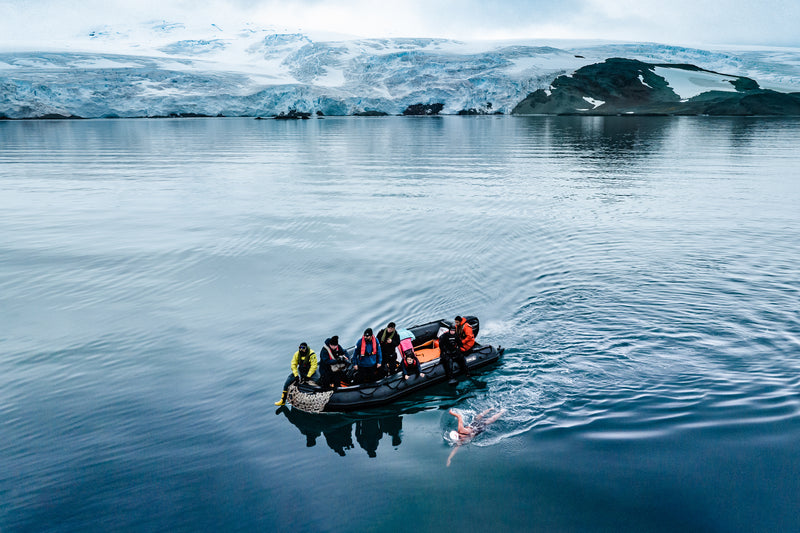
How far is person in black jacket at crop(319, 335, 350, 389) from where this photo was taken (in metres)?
13.3

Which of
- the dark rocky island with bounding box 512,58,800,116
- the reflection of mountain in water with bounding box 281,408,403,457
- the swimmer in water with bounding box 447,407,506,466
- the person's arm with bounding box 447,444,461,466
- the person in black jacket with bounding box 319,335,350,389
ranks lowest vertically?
the reflection of mountain in water with bounding box 281,408,403,457

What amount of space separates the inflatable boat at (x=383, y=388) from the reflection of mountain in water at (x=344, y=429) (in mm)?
225

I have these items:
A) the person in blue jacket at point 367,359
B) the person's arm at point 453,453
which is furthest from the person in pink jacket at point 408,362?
the person's arm at point 453,453

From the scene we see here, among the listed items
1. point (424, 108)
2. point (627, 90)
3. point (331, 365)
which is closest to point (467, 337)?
point (331, 365)

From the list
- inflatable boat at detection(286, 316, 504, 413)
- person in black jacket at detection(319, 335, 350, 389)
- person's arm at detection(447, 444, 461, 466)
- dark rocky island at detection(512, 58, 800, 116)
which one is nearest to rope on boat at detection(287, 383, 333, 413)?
inflatable boat at detection(286, 316, 504, 413)

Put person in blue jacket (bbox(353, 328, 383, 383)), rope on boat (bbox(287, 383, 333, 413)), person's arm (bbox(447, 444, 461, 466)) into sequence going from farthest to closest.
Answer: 1. person in blue jacket (bbox(353, 328, 383, 383))
2. rope on boat (bbox(287, 383, 333, 413))
3. person's arm (bbox(447, 444, 461, 466))

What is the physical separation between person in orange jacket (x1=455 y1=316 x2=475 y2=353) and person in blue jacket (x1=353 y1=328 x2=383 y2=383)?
2.37m

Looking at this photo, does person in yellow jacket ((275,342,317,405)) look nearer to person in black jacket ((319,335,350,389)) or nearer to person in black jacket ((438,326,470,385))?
person in black jacket ((319,335,350,389))

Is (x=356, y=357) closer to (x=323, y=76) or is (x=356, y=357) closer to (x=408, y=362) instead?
(x=408, y=362)

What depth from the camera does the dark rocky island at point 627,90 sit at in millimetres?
150625

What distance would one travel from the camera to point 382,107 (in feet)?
463

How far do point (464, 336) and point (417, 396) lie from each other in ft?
7.16

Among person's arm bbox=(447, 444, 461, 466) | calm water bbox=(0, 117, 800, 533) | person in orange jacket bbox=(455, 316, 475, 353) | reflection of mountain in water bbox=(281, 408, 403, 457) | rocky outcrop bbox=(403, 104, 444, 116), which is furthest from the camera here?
rocky outcrop bbox=(403, 104, 444, 116)

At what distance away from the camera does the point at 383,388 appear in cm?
1341
